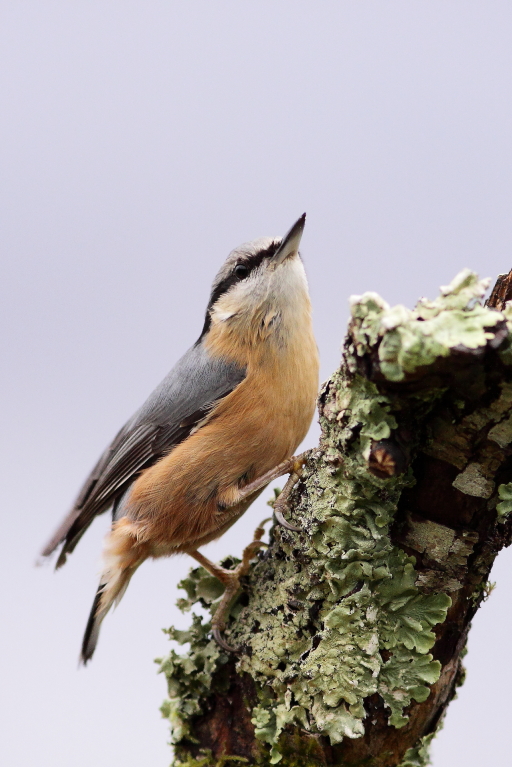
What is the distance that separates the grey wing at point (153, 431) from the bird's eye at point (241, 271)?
0.89ft

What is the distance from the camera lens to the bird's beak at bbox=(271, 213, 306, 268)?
227cm

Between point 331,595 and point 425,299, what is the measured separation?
753 millimetres

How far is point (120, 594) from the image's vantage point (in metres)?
2.43

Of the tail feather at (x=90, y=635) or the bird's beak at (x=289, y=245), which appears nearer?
the bird's beak at (x=289, y=245)

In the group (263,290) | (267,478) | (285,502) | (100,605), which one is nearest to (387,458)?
(285,502)

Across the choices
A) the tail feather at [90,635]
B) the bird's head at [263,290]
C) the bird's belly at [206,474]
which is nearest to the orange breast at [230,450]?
the bird's belly at [206,474]

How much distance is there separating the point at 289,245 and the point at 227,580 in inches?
42.2

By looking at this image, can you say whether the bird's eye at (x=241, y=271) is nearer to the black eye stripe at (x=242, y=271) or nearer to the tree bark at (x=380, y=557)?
the black eye stripe at (x=242, y=271)

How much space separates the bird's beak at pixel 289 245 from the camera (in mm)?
2271

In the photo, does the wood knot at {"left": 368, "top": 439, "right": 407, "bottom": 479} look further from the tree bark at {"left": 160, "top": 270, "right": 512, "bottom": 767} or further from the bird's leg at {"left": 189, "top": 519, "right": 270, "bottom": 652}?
the bird's leg at {"left": 189, "top": 519, "right": 270, "bottom": 652}

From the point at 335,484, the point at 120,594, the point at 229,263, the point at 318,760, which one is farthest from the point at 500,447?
the point at 120,594

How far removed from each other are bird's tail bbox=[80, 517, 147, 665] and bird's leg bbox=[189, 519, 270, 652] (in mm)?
263

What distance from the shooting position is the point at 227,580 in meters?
2.12

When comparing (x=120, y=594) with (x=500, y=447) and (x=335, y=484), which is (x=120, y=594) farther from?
(x=500, y=447)
